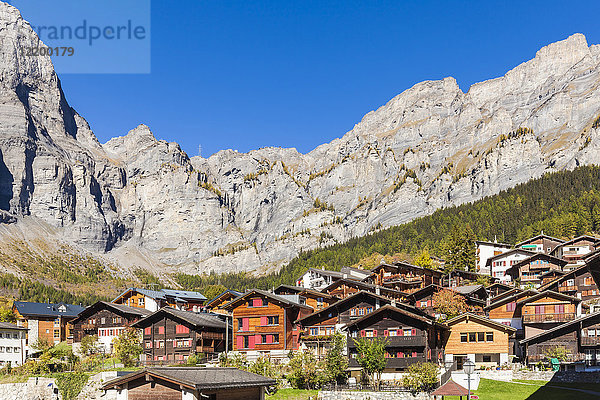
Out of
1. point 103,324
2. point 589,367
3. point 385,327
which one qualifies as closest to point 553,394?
point 589,367

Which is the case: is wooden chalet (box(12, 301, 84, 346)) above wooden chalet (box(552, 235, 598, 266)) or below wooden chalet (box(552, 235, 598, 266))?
below

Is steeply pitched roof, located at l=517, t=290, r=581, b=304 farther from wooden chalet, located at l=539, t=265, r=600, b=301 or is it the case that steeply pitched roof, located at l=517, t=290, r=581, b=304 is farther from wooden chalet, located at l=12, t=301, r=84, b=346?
wooden chalet, located at l=12, t=301, r=84, b=346

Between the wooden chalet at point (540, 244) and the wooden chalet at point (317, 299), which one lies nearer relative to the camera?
the wooden chalet at point (317, 299)

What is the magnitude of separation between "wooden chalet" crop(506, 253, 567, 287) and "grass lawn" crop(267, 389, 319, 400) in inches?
2623

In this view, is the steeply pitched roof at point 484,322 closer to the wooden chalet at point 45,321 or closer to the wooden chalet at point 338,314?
the wooden chalet at point 338,314

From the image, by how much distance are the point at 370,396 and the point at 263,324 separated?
23.9 meters

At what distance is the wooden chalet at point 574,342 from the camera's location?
2322 inches

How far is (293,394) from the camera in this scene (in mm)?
54469

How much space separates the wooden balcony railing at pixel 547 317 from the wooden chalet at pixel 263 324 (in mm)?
26012

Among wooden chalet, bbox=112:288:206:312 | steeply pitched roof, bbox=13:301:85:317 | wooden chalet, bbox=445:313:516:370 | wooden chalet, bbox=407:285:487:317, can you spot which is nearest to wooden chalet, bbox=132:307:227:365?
wooden chalet, bbox=112:288:206:312

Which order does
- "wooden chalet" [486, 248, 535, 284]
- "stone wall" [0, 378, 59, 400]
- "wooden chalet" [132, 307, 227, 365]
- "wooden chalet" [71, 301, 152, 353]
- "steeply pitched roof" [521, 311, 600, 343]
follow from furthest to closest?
"wooden chalet" [486, 248, 535, 284]
"wooden chalet" [71, 301, 152, 353]
"wooden chalet" [132, 307, 227, 365]
"stone wall" [0, 378, 59, 400]
"steeply pitched roof" [521, 311, 600, 343]

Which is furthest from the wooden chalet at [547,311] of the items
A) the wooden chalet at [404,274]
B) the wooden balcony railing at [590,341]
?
the wooden chalet at [404,274]

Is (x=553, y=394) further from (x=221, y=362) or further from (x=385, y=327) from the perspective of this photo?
(x=221, y=362)

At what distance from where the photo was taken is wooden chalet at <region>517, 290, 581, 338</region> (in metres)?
68.6
